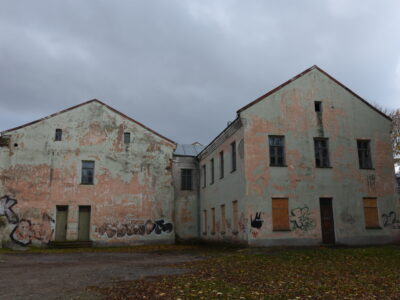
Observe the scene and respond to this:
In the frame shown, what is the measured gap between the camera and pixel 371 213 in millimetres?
19453

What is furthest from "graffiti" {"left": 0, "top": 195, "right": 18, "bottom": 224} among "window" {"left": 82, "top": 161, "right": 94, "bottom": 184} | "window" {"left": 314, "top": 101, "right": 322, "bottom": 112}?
"window" {"left": 314, "top": 101, "right": 322, "bottom": 112}

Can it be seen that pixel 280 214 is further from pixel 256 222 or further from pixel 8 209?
pixel 8 209

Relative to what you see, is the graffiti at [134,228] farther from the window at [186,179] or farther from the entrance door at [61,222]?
the window at [186,179]

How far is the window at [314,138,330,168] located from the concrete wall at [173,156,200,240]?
1147cm

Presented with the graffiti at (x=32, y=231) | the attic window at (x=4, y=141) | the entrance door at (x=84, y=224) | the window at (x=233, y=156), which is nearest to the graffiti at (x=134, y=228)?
the entrance door at (x=84, y=224)

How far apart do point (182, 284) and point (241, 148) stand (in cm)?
1192

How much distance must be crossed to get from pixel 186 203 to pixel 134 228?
5065mm

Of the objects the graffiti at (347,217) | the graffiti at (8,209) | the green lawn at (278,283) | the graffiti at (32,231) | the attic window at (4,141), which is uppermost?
the attic window at (4,141)

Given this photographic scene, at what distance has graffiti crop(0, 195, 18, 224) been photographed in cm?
2223

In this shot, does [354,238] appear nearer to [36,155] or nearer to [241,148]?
[241,148]

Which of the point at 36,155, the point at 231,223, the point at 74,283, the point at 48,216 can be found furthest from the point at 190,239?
the point at 74,283

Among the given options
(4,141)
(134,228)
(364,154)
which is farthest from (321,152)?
(4,141)

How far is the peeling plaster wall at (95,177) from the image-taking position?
2284 centimetres

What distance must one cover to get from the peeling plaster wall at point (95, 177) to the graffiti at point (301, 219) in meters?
10.1
